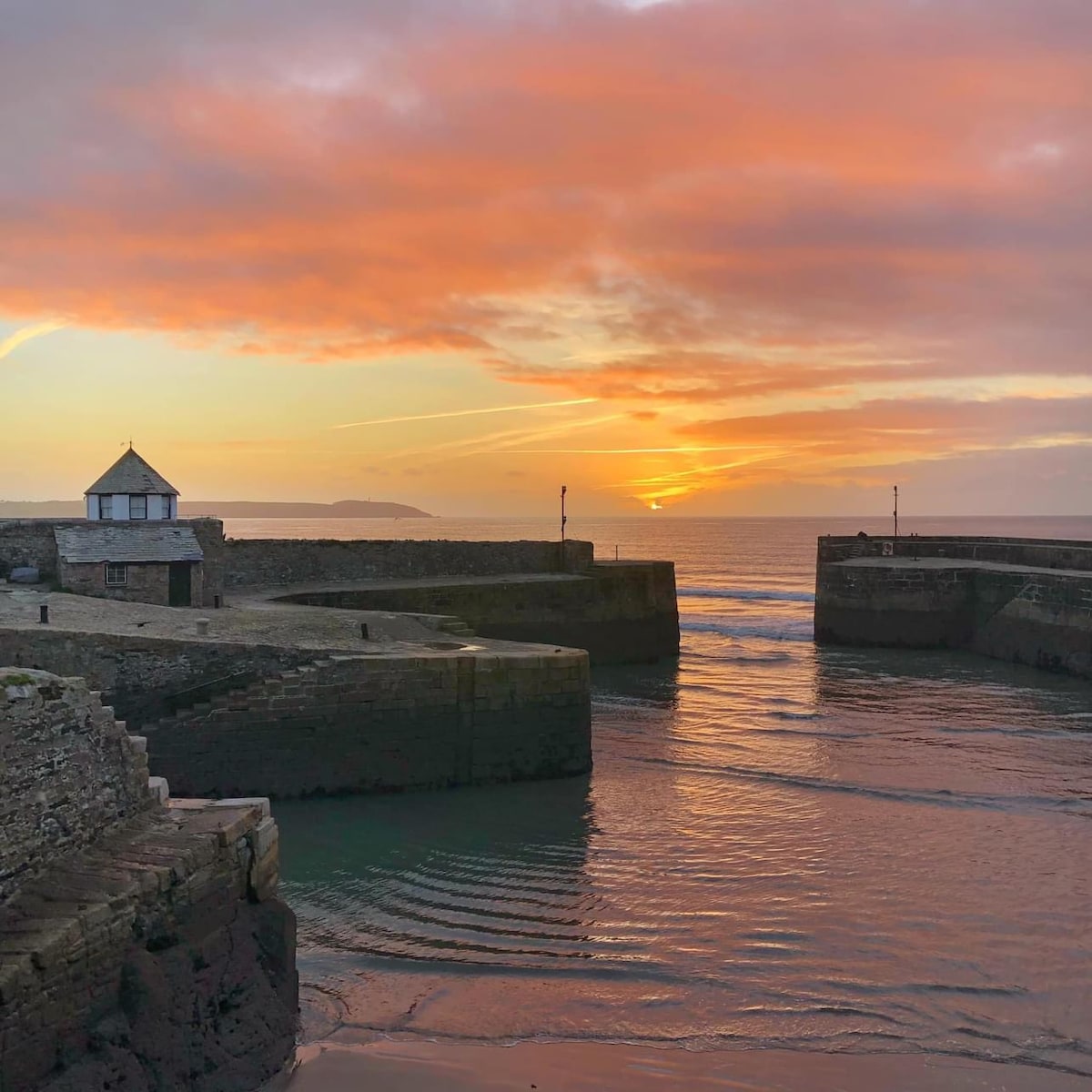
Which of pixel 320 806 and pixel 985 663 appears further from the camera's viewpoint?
pixel 985 663

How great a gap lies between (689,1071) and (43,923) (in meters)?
4.67

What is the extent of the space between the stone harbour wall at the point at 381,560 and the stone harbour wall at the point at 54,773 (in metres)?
19.0

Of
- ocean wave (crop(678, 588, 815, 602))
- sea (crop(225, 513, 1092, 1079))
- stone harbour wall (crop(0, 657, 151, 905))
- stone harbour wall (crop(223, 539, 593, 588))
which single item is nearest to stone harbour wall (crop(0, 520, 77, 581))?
stone harbour wall (crop(223, 539, 593, 588))

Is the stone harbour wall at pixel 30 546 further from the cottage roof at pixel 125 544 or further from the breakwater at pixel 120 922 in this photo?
the breakwater at pixel 120 922

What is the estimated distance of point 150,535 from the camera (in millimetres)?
22422

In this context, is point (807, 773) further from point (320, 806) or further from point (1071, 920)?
point (320, 806)

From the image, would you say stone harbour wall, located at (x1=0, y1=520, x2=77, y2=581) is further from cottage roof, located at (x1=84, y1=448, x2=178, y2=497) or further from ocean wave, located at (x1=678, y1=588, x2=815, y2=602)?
ocean wave, located at (x1=678, y1=588, x2=815, y2=602)

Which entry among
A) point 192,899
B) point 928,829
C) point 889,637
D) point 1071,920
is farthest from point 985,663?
point 192,899

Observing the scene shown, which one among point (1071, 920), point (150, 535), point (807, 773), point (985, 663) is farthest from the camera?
point (985, 663)

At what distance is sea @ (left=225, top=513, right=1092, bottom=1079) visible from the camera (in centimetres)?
850

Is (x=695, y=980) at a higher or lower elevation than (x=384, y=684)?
lower

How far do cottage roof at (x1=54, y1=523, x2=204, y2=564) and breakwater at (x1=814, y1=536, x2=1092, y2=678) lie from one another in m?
20.2

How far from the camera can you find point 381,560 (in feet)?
98.3

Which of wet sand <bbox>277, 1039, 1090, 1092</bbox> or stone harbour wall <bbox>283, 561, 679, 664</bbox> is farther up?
stone harbour wall <bbox>283, 561, 679, 664</bbox>
